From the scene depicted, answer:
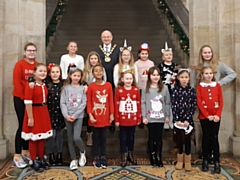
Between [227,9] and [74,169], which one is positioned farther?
[227,9]

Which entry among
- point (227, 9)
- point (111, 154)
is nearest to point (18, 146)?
point (111, 154)

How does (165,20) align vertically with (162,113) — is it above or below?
above

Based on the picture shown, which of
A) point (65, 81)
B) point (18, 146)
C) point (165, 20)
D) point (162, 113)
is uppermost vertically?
point (165, 20)

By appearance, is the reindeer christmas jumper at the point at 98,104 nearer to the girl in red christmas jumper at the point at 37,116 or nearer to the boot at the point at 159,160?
the girl in red christmas jumper at the point at 37,116

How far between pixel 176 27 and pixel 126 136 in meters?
4.87

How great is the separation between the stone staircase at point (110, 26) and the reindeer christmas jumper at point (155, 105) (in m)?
3.29

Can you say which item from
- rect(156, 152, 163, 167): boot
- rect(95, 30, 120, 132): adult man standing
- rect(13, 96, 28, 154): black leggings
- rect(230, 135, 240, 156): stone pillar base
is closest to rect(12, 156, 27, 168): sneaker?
rect(13, 96, 28, 154): black leggings

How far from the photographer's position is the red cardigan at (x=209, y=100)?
13.5 ft

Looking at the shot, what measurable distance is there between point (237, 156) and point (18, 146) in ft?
11.3

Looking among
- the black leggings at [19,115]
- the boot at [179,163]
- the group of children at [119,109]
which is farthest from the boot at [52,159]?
the boot at [179,163]

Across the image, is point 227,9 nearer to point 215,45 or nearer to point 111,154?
point 215,45

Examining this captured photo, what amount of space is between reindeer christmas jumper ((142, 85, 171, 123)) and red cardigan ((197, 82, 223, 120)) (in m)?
0.46

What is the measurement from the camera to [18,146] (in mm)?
4383

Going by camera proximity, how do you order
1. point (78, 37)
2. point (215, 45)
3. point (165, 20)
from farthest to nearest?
point (165, 20), point (78, 37), point (215, 45)
